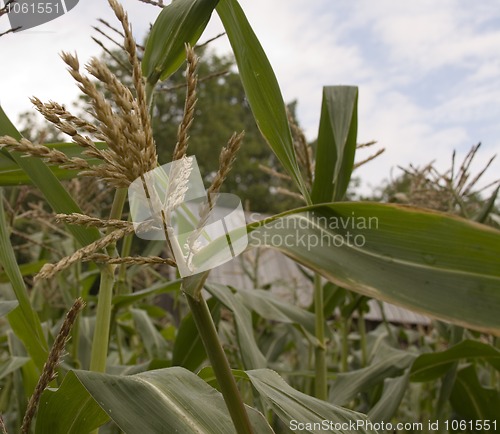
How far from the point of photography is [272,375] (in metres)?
0.89

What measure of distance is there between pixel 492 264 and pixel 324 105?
716mm

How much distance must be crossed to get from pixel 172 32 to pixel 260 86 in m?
0.19

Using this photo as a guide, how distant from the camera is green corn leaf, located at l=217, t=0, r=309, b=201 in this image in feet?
2.89

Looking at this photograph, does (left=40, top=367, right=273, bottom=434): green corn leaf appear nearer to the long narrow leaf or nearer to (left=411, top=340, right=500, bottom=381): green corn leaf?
the long narrow leaf

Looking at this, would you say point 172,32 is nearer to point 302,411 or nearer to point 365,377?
point 302,411

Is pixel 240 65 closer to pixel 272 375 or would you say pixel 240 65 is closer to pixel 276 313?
pixel 272 375

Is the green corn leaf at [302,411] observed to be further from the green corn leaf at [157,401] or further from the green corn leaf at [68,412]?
the green corn leaf at [68,412]

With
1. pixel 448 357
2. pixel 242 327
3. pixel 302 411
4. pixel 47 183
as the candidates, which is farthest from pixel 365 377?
pixel 47 183

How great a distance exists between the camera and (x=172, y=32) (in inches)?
38.7

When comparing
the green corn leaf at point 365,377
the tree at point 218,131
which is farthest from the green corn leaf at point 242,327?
the tree at point 218,131

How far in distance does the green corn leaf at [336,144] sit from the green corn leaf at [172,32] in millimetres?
354

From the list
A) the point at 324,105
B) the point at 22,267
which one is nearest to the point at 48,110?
the point at 324,105

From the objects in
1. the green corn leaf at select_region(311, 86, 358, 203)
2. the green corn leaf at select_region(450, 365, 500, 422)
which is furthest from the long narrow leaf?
the green corn leaf at select_region(450, 365, 500, 422)

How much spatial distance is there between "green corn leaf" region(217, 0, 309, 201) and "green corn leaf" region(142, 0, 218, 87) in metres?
0.03
